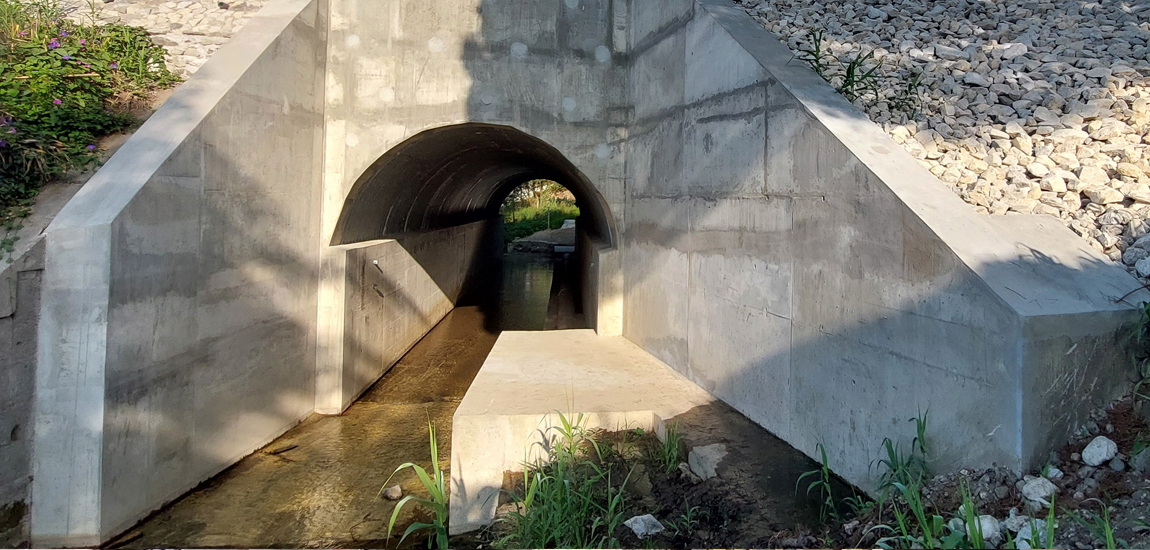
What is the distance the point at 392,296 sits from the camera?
9148 millimetres

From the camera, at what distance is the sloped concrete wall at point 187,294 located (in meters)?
4.05

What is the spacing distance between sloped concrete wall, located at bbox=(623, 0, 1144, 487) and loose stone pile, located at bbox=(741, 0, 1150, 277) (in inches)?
17.2

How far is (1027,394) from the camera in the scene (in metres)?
2.70

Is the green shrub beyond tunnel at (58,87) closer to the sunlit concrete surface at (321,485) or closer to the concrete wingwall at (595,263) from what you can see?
the concrete wingwall at (595,263)

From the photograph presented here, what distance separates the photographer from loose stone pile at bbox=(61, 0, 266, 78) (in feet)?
21.5

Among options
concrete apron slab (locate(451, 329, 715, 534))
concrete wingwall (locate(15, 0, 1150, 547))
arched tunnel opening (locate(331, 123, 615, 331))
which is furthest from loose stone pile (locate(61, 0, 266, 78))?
concrete apron slab (locate(451, 329, 715, 534))

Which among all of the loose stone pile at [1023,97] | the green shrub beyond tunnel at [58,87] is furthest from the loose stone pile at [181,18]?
the loose stone pile at [1023,97]

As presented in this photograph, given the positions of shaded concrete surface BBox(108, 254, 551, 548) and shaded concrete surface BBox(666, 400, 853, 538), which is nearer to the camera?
shaded concrete surface BBox(666, 400, 853, 538)

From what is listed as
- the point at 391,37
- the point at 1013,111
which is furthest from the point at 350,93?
the point at 1013,111

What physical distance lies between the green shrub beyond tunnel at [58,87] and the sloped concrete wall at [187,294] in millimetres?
721

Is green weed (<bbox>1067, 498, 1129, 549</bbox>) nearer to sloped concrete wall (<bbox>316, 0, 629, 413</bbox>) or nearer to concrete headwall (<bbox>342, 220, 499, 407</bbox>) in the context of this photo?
sloped concrete wall (<bbox>316, 0, 629, 413</bbox>)

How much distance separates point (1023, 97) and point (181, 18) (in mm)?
8289

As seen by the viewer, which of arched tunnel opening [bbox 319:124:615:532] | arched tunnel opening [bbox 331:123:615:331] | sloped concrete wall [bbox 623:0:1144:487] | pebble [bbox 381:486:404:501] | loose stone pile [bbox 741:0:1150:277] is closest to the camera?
sloped concrete wall [bbox 623:0:1144:487]

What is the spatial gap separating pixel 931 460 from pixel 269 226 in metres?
5.85
